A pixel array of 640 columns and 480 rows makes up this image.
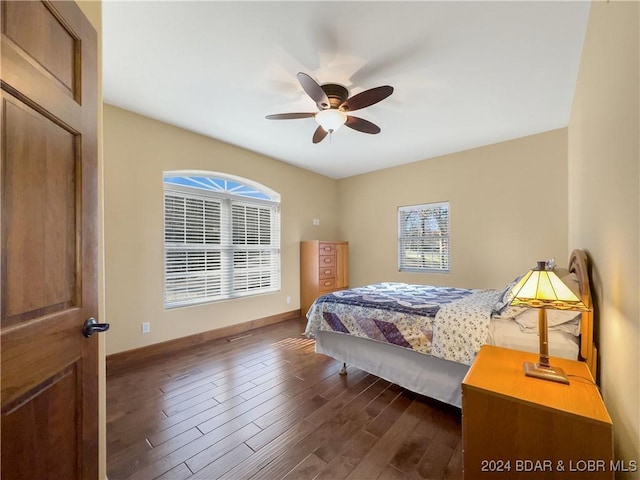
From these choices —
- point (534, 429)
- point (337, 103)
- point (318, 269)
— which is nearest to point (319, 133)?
point (337, 103)

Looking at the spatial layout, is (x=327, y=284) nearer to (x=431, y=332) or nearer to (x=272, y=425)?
(x=431, y=332)

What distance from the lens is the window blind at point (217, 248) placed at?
3367 millimetres

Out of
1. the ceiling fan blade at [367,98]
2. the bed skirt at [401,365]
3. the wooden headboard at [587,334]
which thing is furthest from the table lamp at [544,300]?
the ceiling fan blade at [367,98]

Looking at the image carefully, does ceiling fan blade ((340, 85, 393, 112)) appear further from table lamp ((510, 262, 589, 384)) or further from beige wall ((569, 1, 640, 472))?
table lamp ((510, 262, 589, 384))

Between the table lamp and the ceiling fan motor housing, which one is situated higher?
the ceiling fan motor housing

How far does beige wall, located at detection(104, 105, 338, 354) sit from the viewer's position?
9.30ft

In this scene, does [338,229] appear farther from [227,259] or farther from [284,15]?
[284,15]

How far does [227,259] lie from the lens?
3.92 metres

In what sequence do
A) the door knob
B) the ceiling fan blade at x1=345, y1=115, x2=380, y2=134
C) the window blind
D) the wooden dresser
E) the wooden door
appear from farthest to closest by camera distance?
the wooden dresser → the window blind → the ceiling fan blade at x1=345, y1=115, x2=380, y2=134 → the door knob → the wooden door

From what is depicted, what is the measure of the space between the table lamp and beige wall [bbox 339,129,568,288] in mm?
2784

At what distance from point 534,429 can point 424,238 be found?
3758 mm

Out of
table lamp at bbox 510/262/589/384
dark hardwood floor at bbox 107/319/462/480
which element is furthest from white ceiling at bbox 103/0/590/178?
dark hardwood floor at bbox 107/319/462/480

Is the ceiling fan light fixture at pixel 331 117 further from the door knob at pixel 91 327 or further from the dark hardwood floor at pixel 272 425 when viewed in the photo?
the dark hardwood floor at pixel 272 425

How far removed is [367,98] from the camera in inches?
85.1
